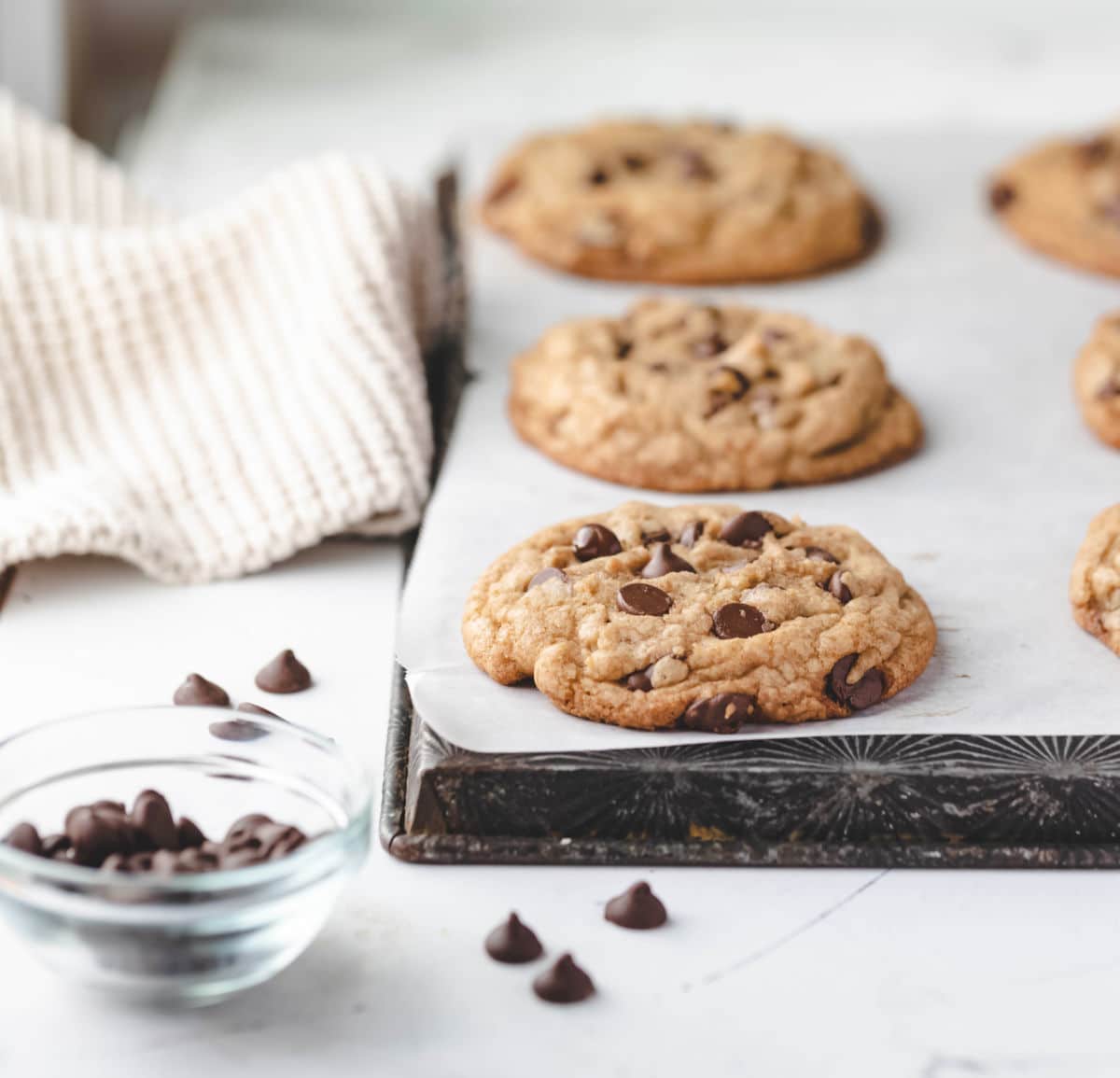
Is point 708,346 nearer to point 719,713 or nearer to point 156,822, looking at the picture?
point 719,713

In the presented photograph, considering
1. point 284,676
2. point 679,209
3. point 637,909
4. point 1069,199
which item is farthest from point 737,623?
point 1069,199

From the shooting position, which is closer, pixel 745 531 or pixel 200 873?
pixel 200 873

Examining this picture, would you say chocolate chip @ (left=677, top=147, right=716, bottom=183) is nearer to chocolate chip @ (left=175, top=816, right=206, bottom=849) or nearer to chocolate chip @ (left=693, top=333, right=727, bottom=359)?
chocolate chip @ (left=693, top=333, right=727, bottom=359)

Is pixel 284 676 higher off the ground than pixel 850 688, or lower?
lower

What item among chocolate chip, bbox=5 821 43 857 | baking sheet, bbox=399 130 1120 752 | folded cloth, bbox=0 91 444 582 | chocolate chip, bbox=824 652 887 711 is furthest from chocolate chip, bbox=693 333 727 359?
chocolate chip, bbox=5 821 43 857

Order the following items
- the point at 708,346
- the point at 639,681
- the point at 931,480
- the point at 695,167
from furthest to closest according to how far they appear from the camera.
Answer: the point at 695,167 → the point at 708,346 → the point at 931,480 → the point at 639,681

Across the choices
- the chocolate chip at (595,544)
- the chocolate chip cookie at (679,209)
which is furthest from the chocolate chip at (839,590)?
the chocolate chip cookie at (679,209)

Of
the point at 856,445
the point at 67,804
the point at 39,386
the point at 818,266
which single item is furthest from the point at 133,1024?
the point at 818,266
